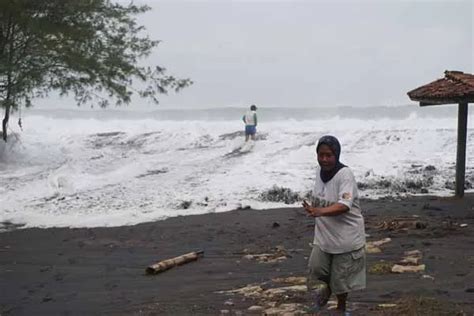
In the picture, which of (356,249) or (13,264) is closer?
(356,249)

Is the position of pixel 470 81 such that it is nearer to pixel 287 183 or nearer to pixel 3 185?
pixel 287 183

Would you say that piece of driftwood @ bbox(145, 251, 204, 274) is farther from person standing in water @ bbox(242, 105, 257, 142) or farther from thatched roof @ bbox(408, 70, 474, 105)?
person standing in water @ bbox(242, 105, 257, 142)

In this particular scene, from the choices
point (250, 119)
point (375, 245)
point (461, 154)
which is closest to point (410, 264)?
point (375, 245)

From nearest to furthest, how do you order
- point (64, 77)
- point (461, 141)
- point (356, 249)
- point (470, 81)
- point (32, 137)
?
point (356, 249), point (470, 81), point (461, 141), point (64, 77), point (32, 137)

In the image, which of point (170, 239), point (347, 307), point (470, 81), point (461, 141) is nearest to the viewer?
point (347, 307)

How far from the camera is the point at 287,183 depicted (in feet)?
52.9

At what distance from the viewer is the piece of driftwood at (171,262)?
764 cm

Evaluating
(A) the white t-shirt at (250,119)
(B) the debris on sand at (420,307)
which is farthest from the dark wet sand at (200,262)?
(A) the white t-shirt at (250,119)

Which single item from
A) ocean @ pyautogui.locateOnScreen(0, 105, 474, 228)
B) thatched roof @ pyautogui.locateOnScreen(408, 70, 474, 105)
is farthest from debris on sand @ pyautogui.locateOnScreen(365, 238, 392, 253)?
ocean @ pyautogui.locateOnScreen(0, 105, 474, 228)

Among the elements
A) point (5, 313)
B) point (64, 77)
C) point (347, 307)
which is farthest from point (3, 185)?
point (347, 307)

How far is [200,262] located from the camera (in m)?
8.26

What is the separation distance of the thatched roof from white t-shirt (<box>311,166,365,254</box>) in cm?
712

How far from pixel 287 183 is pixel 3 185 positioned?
7909 millimetres

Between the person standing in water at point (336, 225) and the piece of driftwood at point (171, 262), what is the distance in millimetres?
3047
